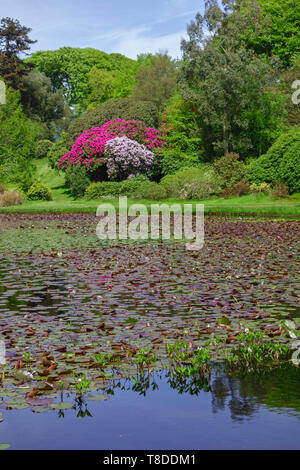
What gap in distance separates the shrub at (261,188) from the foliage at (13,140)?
1638cm

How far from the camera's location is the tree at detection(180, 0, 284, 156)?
3966cm

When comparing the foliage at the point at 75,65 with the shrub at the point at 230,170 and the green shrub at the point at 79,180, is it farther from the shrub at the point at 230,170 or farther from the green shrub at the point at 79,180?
the shrub at the point at 230,170

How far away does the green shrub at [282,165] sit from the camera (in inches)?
1364

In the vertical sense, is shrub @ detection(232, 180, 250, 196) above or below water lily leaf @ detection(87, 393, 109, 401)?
above

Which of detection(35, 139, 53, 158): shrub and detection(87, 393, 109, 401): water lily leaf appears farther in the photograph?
detection(35, 139, 53, 158): shrub

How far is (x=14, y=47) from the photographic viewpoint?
68875mm

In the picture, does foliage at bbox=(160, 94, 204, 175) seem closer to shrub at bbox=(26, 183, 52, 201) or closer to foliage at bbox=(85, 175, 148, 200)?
foliage at bbox=(85, 175, 148, 200)

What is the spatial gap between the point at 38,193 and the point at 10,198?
4.35m

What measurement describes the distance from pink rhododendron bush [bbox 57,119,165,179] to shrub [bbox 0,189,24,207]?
6225 mm

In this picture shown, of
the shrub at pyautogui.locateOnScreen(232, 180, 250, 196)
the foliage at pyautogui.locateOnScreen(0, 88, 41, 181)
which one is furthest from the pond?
the foliage at pyautogui.locateOnScreen(0, 88, 41, 181)

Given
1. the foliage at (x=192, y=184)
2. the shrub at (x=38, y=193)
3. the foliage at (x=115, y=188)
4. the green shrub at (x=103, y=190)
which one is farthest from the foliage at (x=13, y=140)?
the foliage at (x=192, y=184)

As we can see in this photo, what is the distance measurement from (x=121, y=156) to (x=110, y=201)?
14.6 feet

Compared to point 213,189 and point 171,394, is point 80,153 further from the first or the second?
point 171,394

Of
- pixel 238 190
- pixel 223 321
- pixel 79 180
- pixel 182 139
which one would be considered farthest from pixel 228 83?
pixel 223 321
